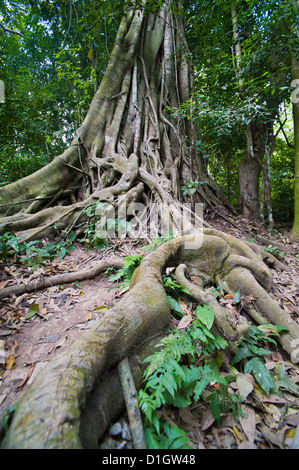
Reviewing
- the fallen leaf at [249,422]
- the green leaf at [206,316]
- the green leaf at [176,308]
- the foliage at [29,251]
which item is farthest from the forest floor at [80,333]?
the green leaf at [176,308]

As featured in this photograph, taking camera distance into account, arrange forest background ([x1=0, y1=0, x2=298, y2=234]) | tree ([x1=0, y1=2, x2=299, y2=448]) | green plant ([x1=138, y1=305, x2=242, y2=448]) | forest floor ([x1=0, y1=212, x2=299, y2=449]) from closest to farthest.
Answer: tree ([x1=0, y1=2, x2=299, y2=448]), green plant ([x1=138, y1=305, x2=242, y2=448]), forest floor ([x1=0, y1=212, x2=299, y2=449]), forest background ([x1=0, y1=0, x2=298, y2=234])

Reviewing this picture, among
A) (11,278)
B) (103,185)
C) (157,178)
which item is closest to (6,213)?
(11,278)

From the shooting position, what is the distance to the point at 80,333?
190 cm

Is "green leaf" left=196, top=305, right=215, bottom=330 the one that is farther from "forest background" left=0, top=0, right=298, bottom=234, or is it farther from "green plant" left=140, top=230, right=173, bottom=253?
"forest background" left=0, top=0, right=298, bottom=234

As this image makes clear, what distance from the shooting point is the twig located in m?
1.02

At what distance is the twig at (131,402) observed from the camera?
1017mm

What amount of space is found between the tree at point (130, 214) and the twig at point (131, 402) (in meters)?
0.05

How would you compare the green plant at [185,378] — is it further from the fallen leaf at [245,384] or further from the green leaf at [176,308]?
the green leaf at [176,308]

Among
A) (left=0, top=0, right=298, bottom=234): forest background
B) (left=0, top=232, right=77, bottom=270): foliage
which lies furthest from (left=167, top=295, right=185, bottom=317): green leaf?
(left=0, top=0, right=298, bottom=234): forest background

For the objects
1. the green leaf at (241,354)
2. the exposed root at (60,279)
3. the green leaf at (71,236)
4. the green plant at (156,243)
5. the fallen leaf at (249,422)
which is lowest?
the fallen leaf at (249,422)

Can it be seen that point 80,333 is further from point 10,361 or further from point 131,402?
point 131,402

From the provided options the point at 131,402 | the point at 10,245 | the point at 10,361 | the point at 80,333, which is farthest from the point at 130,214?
the point at 131,402

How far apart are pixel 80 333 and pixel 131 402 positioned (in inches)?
36.2

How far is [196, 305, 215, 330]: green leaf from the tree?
4.7 inches
